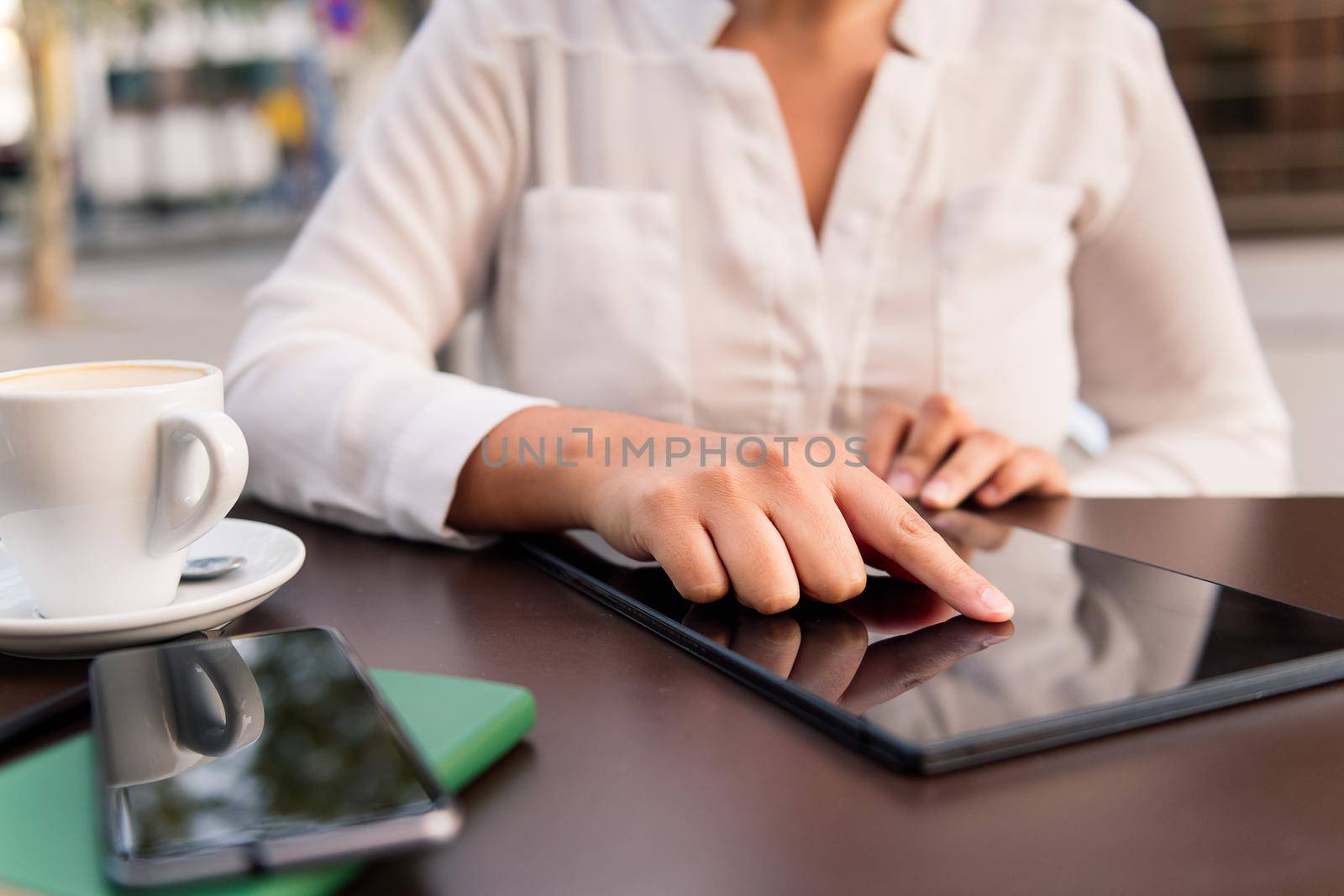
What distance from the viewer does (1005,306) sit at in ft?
3.22

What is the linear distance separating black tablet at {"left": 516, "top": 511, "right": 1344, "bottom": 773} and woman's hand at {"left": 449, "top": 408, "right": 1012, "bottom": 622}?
0.01 metres

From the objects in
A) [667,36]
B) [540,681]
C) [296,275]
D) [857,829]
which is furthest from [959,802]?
[667,36]

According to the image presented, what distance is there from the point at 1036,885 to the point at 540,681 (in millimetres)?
187

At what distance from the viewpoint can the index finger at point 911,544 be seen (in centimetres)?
44

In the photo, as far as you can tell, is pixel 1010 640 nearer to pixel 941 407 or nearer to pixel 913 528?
pixel 913 528

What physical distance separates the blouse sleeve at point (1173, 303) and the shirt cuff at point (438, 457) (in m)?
0.55

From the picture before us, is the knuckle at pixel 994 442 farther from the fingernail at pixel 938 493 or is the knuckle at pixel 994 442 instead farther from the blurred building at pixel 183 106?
the blurred building at pixel 183 106

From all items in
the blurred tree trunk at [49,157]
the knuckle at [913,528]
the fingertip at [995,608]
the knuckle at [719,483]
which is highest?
the knuckle at [719,483]

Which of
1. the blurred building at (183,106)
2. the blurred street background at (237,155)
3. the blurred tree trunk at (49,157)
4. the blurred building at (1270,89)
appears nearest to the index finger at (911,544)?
the blurred street background at (237,155)

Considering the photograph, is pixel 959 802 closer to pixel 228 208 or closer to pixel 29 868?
pixel 29 868

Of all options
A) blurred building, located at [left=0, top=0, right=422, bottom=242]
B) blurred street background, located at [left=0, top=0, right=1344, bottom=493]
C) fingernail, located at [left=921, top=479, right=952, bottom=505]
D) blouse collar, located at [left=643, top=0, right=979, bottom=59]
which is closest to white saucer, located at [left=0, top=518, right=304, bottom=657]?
fingernail, located at [left=921, top=479, right=952, bottom=505]

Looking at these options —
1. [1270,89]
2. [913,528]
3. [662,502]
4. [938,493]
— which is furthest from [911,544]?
[1270,89]

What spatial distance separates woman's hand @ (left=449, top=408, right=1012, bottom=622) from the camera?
457 millimetres

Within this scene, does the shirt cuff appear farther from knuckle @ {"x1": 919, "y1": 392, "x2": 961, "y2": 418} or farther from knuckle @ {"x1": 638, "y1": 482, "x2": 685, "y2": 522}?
knuckle @ {"x1": 919, "y1": 392, "x2": 961, "y2": 418}
